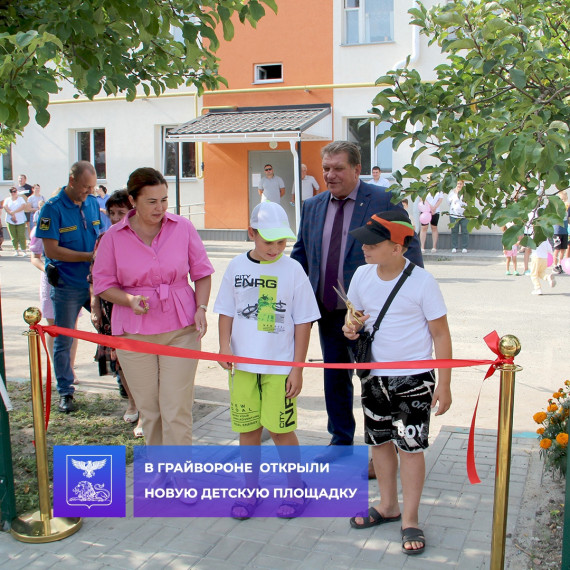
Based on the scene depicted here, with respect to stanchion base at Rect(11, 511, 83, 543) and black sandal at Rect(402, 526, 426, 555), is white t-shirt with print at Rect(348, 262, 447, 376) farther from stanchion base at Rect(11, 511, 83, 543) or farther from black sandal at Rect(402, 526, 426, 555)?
stanchion base at Rect(11, 511, 83, 543)

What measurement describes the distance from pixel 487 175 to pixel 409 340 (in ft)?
3.04

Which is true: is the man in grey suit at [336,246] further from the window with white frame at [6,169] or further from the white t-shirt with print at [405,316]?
the window with white frame at [6,169]

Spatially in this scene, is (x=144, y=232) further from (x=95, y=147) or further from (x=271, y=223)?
(x=95, y=147)

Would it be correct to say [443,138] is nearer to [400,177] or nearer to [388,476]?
[400,177]

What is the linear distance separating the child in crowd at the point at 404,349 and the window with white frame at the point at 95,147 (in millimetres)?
20658

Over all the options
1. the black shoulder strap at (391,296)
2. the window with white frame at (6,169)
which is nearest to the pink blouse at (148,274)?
the black shoulder strap at (391,296)

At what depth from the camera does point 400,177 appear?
315 cm

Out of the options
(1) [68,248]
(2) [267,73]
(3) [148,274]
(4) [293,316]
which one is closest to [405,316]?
(4) [293,316]

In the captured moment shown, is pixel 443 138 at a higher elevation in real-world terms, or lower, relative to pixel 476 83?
lower

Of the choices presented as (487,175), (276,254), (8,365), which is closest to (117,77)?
(276,254)

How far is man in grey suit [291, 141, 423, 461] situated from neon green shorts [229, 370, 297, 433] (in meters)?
0.79

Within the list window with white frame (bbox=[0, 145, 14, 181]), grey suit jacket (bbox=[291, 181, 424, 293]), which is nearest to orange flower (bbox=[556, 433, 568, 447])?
grey suit jacket (bbox=[291, 181, 424, 293])

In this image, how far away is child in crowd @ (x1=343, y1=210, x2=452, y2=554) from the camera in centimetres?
355

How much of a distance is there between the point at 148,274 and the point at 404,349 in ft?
5.02
